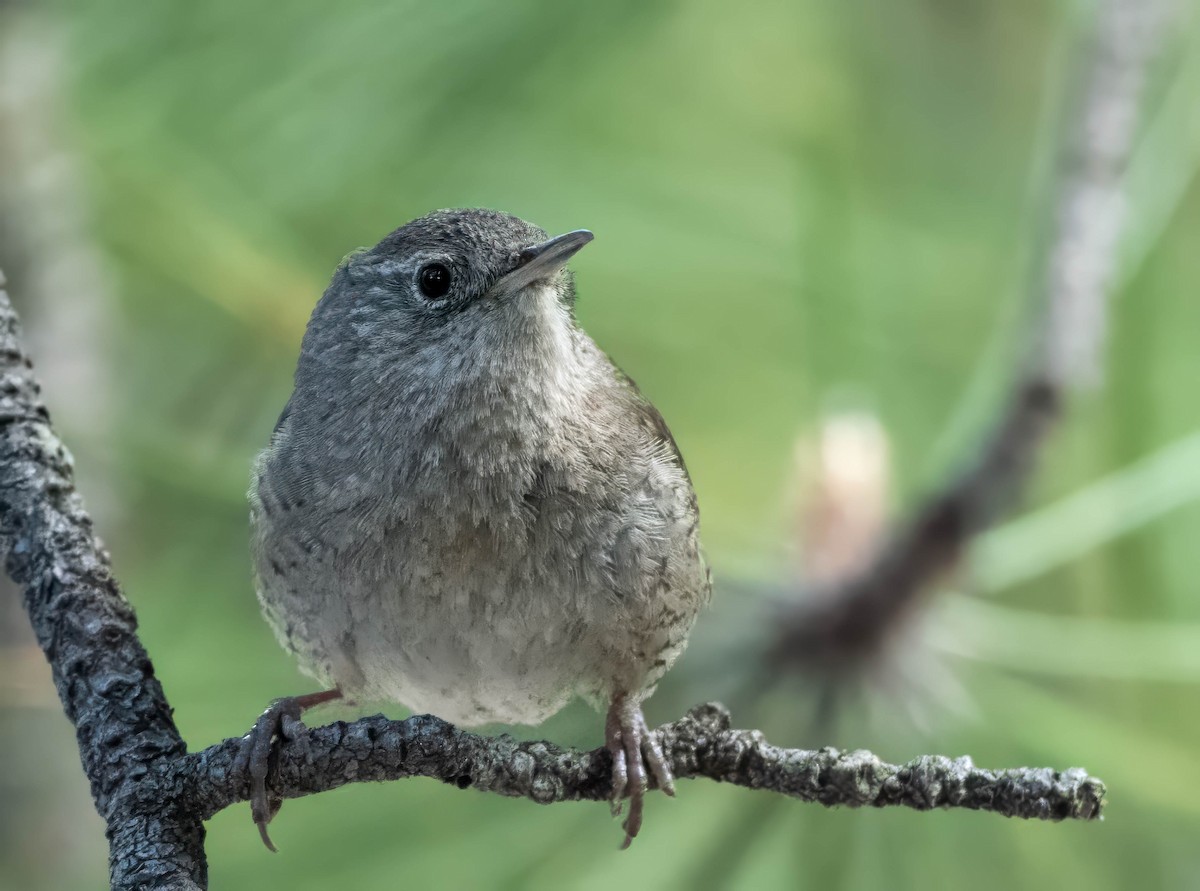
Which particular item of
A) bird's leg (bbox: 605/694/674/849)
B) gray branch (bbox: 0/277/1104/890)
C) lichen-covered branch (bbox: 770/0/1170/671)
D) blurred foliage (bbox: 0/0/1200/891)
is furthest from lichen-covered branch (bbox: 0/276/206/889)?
lichen-covered branch (bbox: 770/0/1170/671)

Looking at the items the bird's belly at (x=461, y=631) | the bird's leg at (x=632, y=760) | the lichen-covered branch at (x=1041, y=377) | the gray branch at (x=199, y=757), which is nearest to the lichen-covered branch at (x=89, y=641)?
the gray branch at (x=199, y=757)

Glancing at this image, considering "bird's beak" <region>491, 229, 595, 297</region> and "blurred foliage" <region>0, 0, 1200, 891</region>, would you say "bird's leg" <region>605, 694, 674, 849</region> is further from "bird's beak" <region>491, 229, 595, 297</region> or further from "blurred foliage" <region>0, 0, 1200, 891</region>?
"bird's beak" <region>491, 229, 595, 297</region>

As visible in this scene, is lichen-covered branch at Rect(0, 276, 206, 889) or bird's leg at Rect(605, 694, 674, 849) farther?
bird's leg at Rect(605, 694, 674, 849)

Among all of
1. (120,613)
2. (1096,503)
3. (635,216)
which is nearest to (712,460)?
(635,216)

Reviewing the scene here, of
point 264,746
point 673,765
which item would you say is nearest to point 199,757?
point 264,746

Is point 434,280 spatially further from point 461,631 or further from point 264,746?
point 264,746
